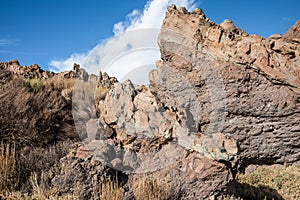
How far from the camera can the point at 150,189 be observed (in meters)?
4.46

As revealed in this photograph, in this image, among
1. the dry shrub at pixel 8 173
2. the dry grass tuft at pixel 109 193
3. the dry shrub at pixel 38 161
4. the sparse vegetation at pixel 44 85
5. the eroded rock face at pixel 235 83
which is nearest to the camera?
the dry grass tuft at pixel 109 193

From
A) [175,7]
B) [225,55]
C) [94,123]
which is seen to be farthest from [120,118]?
[175,7]

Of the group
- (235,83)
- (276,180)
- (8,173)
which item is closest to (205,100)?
(235,83)

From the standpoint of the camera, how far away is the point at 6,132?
616 centimetres

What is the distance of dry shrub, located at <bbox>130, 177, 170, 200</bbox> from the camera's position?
4402 millimetres

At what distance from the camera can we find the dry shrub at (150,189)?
173 inches

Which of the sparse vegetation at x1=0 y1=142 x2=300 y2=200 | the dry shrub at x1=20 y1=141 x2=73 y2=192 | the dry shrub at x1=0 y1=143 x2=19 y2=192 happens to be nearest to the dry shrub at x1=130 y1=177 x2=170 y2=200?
the sparse vegetation at x1=0 y1=142 x2=300 y2=200

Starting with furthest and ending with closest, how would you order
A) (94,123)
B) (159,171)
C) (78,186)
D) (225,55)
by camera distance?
(225,55)
(94,123)
(159,171)
(78,186)

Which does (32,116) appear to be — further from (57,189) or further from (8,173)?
(57,189)

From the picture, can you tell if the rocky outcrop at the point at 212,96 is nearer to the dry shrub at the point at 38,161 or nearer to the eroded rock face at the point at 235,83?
the eroded rock face at the point at 235,83

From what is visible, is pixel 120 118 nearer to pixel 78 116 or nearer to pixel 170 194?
pixel 78 116

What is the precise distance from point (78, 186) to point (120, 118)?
7.15 ft

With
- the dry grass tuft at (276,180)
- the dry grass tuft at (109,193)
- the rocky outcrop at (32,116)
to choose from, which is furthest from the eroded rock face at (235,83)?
the dry grass tuft at (109,193)

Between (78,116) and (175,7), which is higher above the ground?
(175,7)
